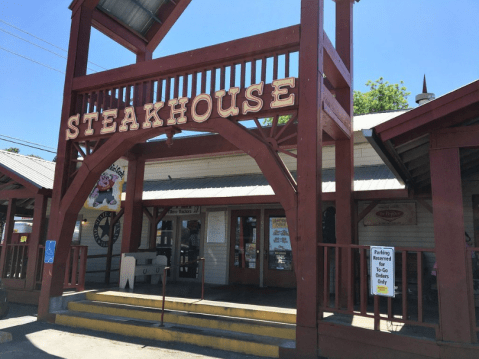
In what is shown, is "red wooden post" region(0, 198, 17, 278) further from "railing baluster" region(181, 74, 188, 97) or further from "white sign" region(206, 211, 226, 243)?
"railing baluster" region(181, 74, 188, 97)

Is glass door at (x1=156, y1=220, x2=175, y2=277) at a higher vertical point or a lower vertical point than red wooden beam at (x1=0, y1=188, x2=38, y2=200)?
lower

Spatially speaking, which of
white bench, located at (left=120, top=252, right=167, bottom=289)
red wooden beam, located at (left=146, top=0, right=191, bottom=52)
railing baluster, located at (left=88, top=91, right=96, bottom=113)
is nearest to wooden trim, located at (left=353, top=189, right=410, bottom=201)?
white bench, located at (left=120, top=252, right=167, bottom=289)

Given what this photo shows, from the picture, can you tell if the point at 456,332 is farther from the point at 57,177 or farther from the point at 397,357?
the point at 57,177

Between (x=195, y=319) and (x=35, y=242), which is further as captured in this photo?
(x=35, y=242)

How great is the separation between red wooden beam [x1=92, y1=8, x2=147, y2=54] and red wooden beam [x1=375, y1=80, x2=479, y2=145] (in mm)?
7315

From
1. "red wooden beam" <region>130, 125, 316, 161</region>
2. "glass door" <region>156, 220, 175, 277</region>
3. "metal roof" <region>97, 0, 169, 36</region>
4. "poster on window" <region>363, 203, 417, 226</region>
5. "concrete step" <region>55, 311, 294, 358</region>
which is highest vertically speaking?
"metal roof" <region>97, 0, 169, 36</region>

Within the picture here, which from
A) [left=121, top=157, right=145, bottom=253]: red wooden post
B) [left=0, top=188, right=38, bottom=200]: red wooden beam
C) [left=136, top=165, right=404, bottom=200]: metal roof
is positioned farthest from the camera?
[left=121, top=157, right=145, bottom=253]: red wooden post

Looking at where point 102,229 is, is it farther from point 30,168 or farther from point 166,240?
point 30,168

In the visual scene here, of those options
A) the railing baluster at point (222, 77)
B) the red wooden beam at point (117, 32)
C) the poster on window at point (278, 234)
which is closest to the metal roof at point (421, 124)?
the railing baluster at point (222, 77)

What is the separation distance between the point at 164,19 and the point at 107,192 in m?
4.85

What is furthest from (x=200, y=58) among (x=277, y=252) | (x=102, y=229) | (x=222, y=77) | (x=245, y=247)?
(x=102, y=229)

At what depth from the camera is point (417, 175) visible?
7.43m

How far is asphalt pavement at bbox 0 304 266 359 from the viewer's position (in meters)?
5.63

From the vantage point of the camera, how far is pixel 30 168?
35.5 feet
